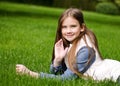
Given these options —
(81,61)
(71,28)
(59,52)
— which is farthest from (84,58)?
(71,28)

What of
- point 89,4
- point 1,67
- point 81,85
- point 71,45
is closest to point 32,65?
point 1,67

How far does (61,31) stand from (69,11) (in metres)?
0.36

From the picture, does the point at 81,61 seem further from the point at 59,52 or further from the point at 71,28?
the point at 71,28

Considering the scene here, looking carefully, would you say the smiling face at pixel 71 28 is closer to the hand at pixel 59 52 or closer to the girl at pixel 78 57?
the girl at pixel 78 57

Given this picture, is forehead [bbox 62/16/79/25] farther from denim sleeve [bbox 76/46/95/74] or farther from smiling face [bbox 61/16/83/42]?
denim sleeve [bbox 76/46/95/74]

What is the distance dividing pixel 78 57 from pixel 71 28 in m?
0.47

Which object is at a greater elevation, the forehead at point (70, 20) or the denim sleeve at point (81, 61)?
the forehead at point (70, 20)

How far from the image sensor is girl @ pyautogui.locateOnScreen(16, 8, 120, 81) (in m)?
5.58

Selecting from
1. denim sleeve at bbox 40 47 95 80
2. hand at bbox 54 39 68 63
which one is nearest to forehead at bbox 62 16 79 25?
hand at bbox 54 39 68 63

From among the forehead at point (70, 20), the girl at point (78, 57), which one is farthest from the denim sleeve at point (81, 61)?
the forehead at point (70, 20)

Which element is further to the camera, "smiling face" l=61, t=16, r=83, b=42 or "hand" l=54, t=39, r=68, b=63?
"smiling face" l=61, t=16, r=83, b=42

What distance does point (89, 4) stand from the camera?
4406cm

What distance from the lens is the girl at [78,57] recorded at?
5.58 metres

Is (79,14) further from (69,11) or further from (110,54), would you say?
(110,54)
